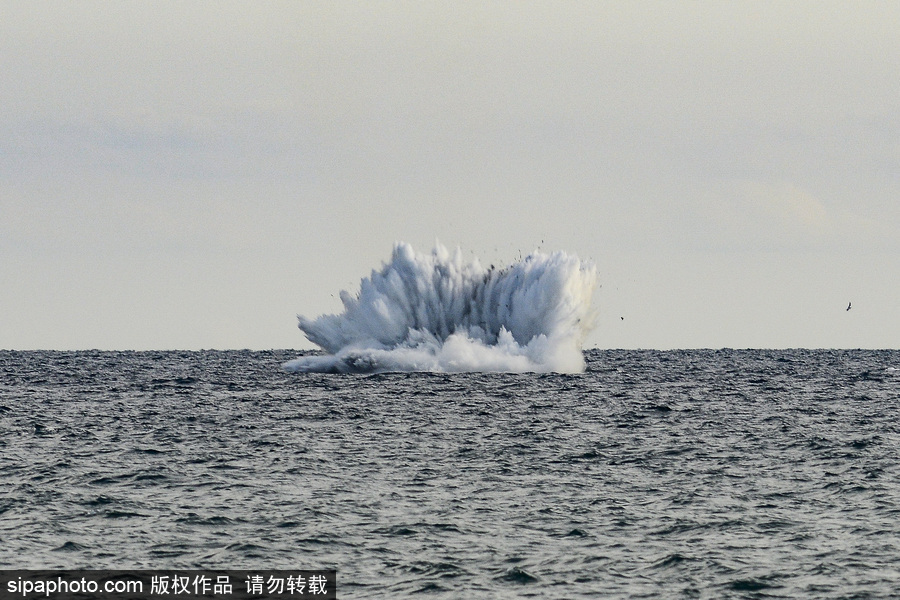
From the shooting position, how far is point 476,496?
2494 centimetres

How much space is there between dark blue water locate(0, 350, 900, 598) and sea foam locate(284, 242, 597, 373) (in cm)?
2599

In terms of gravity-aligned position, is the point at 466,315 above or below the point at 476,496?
above

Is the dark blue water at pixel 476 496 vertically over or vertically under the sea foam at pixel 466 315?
under

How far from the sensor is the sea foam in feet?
250

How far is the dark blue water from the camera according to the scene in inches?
725

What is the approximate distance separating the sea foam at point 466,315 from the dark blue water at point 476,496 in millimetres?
25988

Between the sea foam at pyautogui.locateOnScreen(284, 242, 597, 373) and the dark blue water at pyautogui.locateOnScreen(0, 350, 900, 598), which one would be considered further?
the sea foam at pyautogui.locateOnScreen(284, 242, 597, 373)

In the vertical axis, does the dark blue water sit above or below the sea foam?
below

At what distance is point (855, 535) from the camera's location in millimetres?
20734

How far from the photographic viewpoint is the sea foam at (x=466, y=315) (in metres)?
76.1

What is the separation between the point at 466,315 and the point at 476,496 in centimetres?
5536

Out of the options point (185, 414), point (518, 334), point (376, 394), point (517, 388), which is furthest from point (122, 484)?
point (518, 334)

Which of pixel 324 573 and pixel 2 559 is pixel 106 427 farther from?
pixel 324 573

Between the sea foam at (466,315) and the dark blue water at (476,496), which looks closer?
the dark blue water at (476,496)
